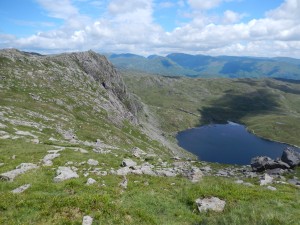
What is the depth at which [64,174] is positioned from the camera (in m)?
24.8

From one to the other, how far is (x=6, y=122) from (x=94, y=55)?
13275 centimetres

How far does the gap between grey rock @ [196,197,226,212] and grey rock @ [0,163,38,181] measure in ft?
46.5

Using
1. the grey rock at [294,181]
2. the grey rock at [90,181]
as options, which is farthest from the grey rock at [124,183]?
the grey rock at [294,181]

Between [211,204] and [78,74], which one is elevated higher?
[211,204]

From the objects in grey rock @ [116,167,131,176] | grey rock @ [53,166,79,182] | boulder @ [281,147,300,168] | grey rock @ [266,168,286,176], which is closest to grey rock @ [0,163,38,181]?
grey rock @ [53,166,79,182]

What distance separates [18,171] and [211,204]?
1597 cm

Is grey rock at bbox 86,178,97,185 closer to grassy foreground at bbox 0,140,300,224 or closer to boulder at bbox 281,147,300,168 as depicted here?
grassy foreground at bbox 0,140,300,224

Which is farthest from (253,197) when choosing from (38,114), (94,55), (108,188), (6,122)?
(94,55)

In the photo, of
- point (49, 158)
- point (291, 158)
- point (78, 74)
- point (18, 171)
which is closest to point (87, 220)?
point (18, 171)

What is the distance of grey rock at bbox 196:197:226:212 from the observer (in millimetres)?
18984

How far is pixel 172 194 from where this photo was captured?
21703mm

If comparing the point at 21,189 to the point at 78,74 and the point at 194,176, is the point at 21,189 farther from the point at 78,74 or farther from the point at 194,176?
the point at 78,74

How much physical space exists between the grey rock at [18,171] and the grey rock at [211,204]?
1416cm

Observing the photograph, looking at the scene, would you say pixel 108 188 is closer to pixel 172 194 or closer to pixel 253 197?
pixel 172 194
